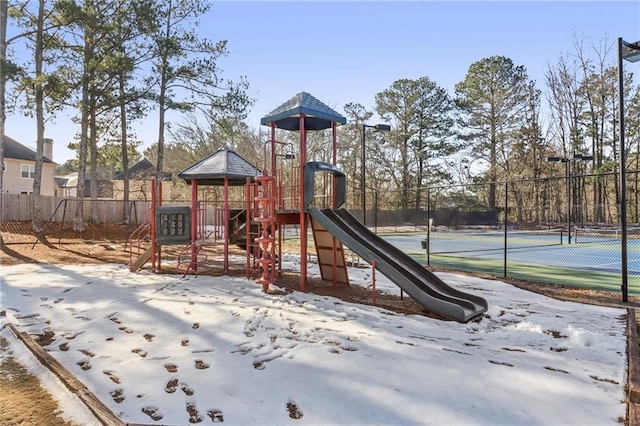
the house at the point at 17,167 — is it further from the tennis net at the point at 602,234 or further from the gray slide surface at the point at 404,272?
the tennis net at the point at 602,234

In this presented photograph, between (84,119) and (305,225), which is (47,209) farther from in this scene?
(305,225)

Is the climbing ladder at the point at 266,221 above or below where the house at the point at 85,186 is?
below

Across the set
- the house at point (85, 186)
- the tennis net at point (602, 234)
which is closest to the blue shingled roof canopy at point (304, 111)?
the tennis net at point (602, 234)

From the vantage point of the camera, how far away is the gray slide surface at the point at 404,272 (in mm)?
6078

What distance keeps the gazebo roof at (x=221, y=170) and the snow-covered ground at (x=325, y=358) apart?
3.71 m

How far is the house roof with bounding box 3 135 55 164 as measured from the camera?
102 ft

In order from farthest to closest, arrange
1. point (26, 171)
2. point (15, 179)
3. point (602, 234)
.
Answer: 1. point (26, 171)
2. point (15, 179)
3. point (602, 234)

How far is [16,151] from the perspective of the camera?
32.0 metres

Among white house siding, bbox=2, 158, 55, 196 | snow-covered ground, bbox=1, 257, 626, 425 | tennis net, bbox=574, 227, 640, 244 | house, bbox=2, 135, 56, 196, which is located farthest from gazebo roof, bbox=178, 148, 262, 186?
white house siding, bbox=2, 158, 55, 196

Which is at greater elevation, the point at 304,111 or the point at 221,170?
the point at 304,111

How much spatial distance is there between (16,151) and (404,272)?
36218mm

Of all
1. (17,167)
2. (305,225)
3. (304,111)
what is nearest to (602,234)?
(305,225)

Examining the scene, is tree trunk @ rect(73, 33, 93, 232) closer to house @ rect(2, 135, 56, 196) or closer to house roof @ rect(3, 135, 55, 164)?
house @ rect(2, 135, 56, 196)

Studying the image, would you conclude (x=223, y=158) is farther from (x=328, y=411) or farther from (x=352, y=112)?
(x=352, y=112)
